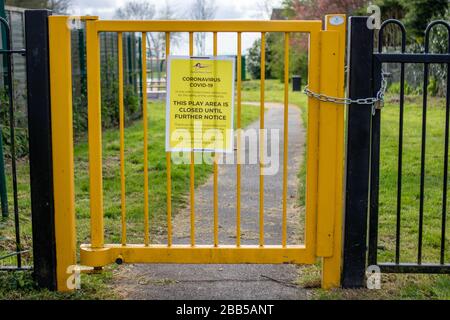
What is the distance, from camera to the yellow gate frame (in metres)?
4.25

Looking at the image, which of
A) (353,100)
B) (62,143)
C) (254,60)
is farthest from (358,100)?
(254,60)

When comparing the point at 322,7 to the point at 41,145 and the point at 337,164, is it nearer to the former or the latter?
the point at 337,164

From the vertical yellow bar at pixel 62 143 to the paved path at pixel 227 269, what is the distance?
17.9 inches

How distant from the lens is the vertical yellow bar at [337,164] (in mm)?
4258

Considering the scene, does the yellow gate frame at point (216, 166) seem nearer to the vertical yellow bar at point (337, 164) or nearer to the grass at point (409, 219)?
the vertical yellow bar at point (337, 164)

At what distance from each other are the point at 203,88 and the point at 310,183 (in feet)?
3.09

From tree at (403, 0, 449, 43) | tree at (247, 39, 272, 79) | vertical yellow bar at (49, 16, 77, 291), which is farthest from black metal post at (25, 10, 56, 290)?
tree at (247, 39, 272, 79)

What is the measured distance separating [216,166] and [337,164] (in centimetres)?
79

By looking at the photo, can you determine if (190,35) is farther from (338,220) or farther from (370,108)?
(338,220)

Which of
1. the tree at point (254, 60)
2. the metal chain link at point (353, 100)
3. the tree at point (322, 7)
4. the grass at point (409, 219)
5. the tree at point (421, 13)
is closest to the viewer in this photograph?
the metal chain link at point (353, 100)

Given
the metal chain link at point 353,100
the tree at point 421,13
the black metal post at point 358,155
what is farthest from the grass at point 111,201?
the tree at point 421,13

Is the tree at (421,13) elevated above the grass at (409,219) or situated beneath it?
elevated above

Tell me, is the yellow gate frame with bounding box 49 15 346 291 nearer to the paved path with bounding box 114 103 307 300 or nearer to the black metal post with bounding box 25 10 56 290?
the black metal post with bounding box 25 10 56 290

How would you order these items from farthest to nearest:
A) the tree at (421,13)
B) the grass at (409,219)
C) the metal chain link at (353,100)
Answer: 1. the tree at (421,13)
2. the grass at (409,219)
3. the metal chain link at (353,100)
